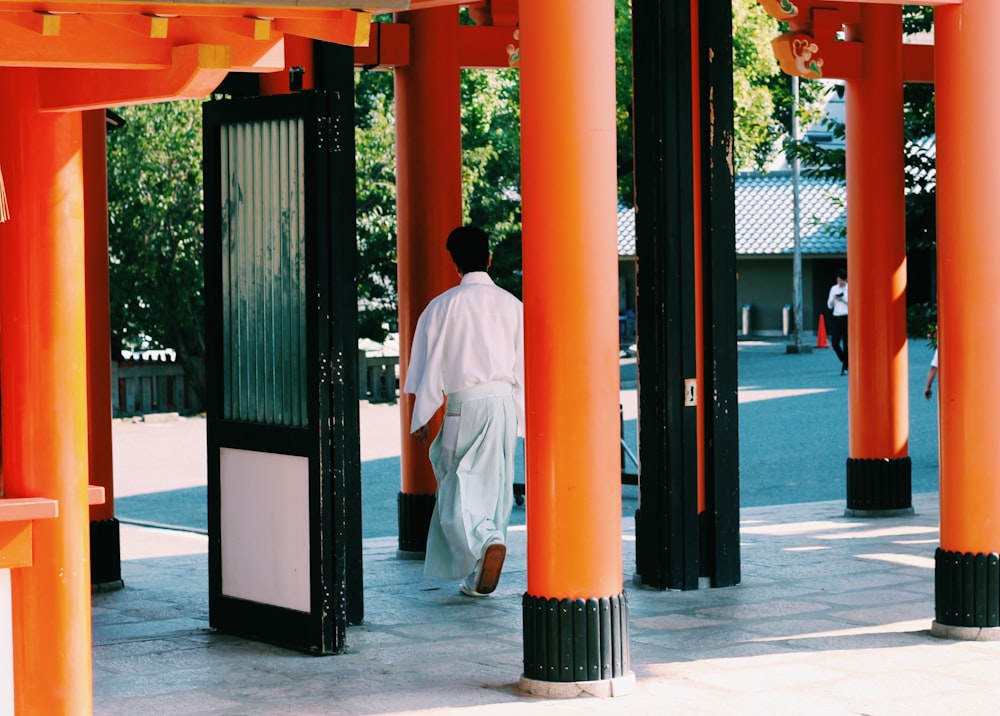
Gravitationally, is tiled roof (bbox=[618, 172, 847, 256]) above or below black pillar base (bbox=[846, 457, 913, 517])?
above

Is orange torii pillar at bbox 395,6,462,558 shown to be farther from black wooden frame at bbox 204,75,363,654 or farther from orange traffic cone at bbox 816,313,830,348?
orange traffic cone at bbox 816,313,830,348

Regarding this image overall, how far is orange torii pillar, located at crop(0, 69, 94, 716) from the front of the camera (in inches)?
197

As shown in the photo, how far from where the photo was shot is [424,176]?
31.0 ft

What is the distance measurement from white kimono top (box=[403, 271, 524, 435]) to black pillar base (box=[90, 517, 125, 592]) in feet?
5.72

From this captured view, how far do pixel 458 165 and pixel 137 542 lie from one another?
3.16 metres

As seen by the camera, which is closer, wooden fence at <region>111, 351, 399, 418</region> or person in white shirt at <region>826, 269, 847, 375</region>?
wooden fence at <region>111, 351, 399, 418</region>

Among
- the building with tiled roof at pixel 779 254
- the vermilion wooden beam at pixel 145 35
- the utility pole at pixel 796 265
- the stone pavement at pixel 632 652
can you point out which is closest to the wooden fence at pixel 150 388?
the utility pole at pixel 796 265

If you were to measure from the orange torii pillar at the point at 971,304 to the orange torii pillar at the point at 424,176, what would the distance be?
3279 millimetres

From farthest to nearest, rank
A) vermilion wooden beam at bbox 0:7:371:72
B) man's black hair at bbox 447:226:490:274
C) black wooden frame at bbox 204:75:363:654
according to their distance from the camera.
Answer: man's black hair at bbox 447:226:490:274
black wooden frame at bbox 204:75:363:654
vermilion wooden beam at bbox 0:7:371:72

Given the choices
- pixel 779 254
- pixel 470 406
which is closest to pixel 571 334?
pixel 470 406

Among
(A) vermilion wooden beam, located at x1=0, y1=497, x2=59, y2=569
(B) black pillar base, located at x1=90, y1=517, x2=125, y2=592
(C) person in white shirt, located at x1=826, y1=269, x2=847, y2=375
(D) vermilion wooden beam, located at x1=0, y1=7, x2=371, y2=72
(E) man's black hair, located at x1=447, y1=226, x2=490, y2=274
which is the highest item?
(D) vermilion wooden beam, located at x1=0, y1=7, x2=371, y2=72

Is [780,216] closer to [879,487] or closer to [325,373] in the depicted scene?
[879,487]

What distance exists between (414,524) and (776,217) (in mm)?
29109

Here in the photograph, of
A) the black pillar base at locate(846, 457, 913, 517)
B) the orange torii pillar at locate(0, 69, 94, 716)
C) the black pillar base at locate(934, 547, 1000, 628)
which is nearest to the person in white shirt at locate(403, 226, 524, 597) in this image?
the black pillar base at locate(934, 547, 1000, 628)
